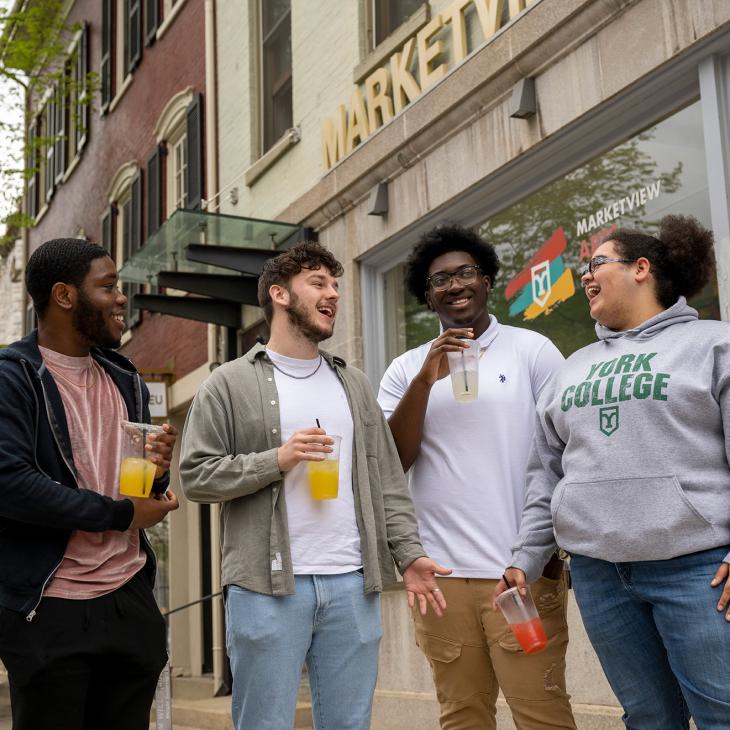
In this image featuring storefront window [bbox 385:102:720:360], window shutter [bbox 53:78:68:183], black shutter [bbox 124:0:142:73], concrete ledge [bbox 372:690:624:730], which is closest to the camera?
storefront window [bbox 385:102:720:360]

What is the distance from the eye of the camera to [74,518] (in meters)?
3.12

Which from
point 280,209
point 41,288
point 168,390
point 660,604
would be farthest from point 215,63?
point 660,604

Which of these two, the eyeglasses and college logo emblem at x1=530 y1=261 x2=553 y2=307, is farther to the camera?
college logo emblem at x1=530 y1=261 x2=553 y2=307

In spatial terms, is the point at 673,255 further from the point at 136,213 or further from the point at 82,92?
the point at 82,92

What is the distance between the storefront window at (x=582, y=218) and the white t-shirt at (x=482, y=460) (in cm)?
197

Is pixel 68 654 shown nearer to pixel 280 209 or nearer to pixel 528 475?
pixel 528 475

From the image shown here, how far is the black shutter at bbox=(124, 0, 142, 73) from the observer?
1586 centimetres

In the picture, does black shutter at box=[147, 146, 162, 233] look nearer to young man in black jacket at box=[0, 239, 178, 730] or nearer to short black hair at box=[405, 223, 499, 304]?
short black hair at box=[405, 223, 499, 304]

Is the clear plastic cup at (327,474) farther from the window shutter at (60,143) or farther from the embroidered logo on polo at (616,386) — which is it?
the window shutter at (60,143)

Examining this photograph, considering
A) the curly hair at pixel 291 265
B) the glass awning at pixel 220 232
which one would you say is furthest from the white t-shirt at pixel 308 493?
the glass awning at pixel 220 232

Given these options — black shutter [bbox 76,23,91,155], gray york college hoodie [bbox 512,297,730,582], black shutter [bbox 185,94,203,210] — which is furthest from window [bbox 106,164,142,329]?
gray york college hoodie [bbox 512,297,730,582]

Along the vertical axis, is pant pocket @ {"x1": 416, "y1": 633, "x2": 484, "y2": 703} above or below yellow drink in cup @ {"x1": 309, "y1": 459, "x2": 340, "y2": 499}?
below

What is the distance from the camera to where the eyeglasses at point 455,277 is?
419 centimetres

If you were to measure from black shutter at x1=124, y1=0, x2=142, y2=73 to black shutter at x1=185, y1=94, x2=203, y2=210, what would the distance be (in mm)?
3041
